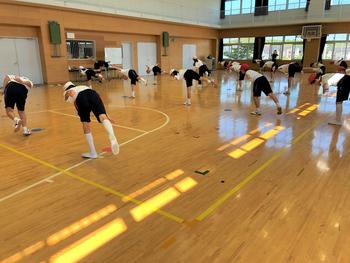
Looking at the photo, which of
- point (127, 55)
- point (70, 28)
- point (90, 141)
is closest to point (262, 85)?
point (90, 141)

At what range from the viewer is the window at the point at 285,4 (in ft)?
72.3

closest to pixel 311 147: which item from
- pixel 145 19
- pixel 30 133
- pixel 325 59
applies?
pixel 30 133

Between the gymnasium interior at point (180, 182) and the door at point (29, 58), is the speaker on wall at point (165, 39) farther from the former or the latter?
the gymnasium interior at point (180, 182)

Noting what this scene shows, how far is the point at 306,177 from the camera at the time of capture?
3.89 metres

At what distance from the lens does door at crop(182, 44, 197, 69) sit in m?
23.5

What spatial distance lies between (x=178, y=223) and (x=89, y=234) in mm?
861

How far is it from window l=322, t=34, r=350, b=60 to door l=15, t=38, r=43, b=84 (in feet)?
65.2

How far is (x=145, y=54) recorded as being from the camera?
20328 mm

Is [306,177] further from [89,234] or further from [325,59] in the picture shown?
[325,59]

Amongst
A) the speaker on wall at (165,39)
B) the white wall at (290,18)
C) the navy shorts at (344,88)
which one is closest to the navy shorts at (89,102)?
the navy shorts at (344,88)

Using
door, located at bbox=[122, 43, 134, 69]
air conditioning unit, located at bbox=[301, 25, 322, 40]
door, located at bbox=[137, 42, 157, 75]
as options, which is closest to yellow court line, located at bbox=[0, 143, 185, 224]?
door, located at bbox=[122, 43, 134, 69]

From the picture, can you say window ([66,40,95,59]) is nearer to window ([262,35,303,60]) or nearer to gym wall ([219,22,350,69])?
gym wall ([219,22,350,69])

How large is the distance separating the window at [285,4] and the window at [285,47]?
7.21ft

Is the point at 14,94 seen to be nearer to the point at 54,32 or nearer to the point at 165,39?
the point at 54,32
